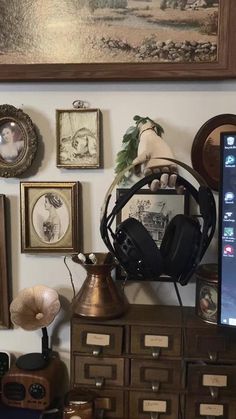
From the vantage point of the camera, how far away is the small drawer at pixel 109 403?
120 cm

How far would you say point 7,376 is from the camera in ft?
4.22

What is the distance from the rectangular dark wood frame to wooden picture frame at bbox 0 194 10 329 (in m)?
0.40

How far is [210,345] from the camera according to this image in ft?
3.84

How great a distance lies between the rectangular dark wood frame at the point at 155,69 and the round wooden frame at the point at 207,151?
4.9 inches

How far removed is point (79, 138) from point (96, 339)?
1.93 ft

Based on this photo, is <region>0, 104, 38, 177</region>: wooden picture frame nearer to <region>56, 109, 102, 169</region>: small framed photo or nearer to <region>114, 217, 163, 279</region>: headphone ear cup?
<region>56, 109, 102, 169</region>: small framed photo

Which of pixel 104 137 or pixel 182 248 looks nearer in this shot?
pixel 182 248

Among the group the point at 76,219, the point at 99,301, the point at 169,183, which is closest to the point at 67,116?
the point at 76,219

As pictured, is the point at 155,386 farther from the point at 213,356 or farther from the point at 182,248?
the point at 182,248

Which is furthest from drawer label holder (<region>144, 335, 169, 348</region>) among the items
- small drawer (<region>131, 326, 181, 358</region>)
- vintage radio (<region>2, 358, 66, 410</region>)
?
vintage radio (<region>2, 358, 66, 410</region>)

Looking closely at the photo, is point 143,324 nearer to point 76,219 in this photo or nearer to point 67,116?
point 76,219

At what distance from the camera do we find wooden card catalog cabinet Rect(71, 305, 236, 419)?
1.17 meters

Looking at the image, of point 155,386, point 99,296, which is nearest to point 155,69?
point 99,296

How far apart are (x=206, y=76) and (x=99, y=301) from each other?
0.70m
